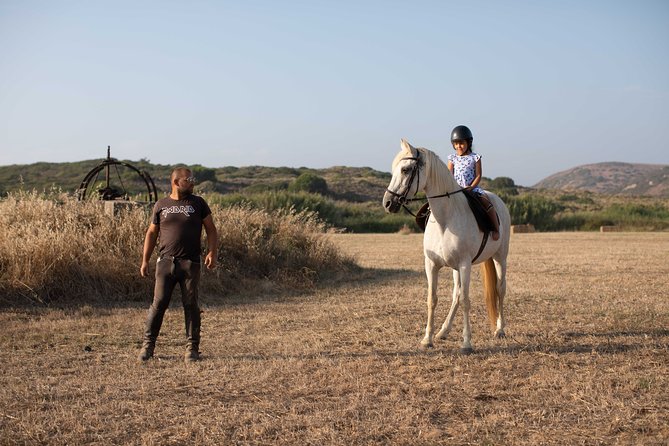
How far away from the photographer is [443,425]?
497 centimetres

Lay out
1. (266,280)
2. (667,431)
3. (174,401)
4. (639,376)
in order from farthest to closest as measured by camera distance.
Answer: (266,280) → (639,376) → (174,401) → (667,431)

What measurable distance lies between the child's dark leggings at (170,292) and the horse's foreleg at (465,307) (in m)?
2.92

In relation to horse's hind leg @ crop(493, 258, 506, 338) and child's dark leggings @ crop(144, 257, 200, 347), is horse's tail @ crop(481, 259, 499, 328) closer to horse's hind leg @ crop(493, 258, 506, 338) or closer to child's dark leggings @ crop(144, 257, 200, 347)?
horse's hind leg @ crop(493, 258, 506, 338)

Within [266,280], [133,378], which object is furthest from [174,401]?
[266,280]

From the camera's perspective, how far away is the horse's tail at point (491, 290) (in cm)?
865

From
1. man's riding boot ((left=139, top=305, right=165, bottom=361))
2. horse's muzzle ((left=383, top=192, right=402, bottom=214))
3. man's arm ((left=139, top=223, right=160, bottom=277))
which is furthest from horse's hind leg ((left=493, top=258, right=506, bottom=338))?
man's arm ((left=139, top=223, right=160, bottom=277))

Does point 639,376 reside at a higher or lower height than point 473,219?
lower

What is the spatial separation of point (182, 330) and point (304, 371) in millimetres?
2859

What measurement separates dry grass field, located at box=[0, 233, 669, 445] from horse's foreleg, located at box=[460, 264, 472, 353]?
0.49 feet

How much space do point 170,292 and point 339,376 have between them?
2098 millimetres

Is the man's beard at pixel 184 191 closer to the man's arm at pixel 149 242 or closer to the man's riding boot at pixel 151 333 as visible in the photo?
the man's arm at pixel 149 242

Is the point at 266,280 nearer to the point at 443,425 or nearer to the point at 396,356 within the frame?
the point at 396,356

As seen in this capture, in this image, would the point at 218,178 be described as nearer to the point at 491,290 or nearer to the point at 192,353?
the point at 491,290

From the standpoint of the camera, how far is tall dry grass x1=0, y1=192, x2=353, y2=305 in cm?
1077
